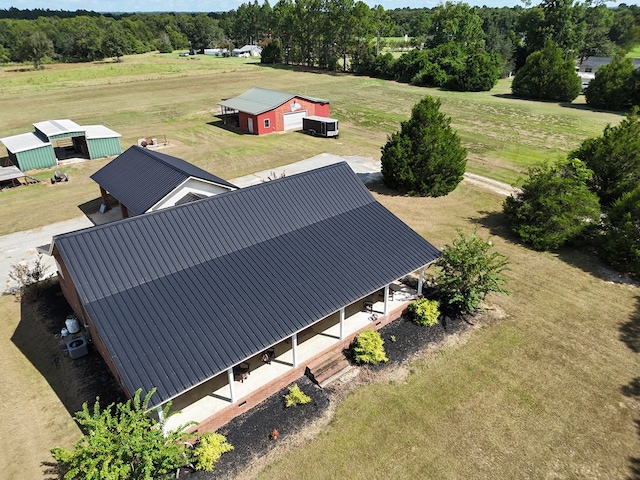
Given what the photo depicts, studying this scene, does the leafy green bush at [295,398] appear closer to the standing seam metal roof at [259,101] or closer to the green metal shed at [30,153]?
the green metal shed at [30,153]

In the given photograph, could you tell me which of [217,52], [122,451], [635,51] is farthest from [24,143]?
[635,51]

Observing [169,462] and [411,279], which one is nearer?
[169,462]

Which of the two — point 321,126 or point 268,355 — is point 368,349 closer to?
point 268,355

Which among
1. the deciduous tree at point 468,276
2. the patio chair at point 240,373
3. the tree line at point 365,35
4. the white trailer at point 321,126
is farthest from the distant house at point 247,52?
the patio chair at point 240,373

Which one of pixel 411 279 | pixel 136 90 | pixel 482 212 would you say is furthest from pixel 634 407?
pixel 136 90

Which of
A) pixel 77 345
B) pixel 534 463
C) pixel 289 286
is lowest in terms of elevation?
pixel 534 463

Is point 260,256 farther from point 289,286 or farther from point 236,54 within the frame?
point 236,54
